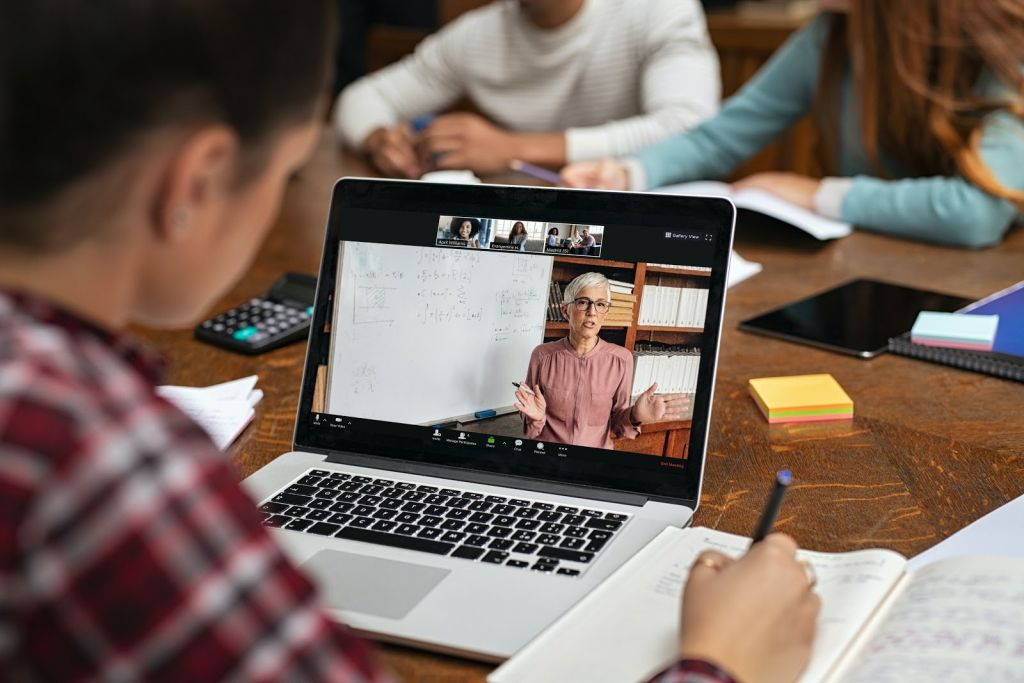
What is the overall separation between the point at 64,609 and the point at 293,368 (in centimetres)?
73

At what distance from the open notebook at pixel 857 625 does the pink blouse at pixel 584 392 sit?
0.12 meters

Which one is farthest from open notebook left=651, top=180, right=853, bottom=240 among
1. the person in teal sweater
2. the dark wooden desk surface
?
the dark wooden desk surface

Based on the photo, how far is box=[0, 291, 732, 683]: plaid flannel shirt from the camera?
360 mm

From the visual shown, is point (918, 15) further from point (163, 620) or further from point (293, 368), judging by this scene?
point (163, 620)

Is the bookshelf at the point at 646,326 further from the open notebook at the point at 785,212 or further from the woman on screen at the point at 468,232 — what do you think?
the open notebook at the point at 785,212

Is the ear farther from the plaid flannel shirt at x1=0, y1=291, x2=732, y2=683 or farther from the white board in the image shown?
the white board

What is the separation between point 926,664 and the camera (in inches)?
22.3

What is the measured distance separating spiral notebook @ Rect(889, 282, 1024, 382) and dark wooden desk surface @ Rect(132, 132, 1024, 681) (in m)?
0.01

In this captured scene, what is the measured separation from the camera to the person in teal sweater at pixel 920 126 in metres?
1.50

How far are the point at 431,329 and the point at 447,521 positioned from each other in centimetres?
17

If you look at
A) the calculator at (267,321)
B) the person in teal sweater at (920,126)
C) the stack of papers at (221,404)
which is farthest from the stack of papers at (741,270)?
the stack of papers at (221,404)

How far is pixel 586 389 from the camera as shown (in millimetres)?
794

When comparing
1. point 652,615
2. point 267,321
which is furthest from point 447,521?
point 267,321

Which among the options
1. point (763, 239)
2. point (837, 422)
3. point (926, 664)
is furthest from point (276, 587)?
A: point (763, 239)
